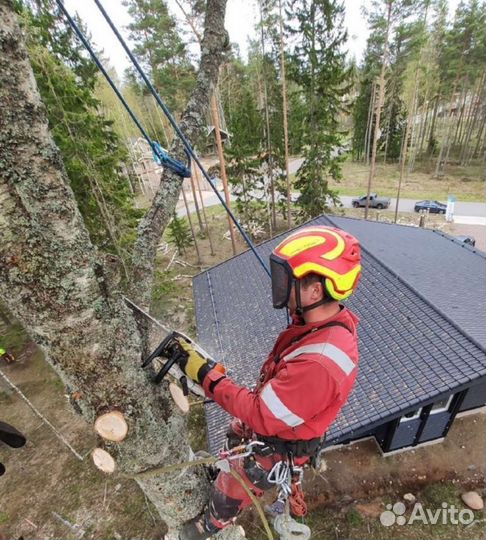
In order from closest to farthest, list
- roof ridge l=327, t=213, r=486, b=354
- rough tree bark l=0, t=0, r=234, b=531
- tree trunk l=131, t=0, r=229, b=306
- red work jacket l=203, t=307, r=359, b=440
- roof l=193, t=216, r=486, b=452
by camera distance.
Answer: rough tree bark l=0, t=0, r=234, b=531
red work jacket l=203, t=307, r=359, b=440
tree trunk l=131, t=0, r=229, b=306
roof l=193, t=216, r=486, b=452
roof ridge l=327, t=213, r=486, b=354

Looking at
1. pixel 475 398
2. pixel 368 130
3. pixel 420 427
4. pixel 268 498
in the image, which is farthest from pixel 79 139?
pixel 368 130

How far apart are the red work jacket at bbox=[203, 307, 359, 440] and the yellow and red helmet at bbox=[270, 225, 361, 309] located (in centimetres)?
29

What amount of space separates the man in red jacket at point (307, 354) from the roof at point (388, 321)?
12.6 feet

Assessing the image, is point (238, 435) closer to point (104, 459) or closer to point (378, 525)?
point (104, 459)

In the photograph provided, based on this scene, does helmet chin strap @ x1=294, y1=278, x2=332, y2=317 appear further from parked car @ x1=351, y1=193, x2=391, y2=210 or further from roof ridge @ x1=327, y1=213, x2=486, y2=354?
parked car @ x1=351, y1=193, x2=391, y2=210

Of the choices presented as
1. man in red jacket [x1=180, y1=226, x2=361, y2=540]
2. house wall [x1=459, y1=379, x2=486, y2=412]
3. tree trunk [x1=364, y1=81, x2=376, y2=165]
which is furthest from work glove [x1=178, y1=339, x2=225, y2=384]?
tree trunk [x1=364, y1=81, x2=376, y2=165]

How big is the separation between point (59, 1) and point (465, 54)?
34483 mm

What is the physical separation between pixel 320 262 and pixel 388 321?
5.60 metres

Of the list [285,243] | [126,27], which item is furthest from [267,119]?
[285,243]

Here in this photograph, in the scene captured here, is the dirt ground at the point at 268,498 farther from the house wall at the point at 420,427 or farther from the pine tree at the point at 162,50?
the pine tree at the point at 162,50

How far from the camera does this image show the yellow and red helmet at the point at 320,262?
1.96m

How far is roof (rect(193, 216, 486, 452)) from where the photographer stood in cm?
525

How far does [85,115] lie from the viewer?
8.88 metres

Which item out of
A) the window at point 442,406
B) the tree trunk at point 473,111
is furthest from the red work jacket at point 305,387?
the tree trunk at point 473,111
